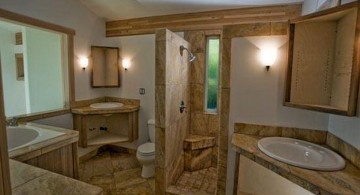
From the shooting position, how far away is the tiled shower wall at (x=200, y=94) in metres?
2.98

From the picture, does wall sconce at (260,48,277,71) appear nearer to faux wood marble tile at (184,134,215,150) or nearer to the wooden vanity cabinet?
faux wood marble tile at (184,134,215,150)

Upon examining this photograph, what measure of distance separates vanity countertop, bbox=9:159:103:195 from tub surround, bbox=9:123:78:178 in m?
0.51

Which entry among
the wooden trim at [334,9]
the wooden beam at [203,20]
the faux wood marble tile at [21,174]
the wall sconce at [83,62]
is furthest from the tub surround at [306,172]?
the wall sconce at [83,62]

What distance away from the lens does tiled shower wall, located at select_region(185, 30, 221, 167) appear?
2.98 metres

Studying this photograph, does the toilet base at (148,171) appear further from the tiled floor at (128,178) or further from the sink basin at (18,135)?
the sink basin at (18,135)

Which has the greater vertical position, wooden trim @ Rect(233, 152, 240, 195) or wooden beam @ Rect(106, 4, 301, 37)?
wooden beam @ Rect(106, 4, 301, 37)

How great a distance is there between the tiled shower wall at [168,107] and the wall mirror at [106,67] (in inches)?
57.8

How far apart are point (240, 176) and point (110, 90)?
107 inches

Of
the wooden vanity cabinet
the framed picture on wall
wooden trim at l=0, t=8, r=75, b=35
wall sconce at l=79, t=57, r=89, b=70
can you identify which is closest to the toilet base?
the wooden vanity cabinet

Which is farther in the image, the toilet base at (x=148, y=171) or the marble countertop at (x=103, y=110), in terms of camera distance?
the marble countertop at (x=103, y=110)

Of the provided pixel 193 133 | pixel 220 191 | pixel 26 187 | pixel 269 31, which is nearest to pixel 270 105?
pixel 269 31

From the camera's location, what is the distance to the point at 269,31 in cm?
174

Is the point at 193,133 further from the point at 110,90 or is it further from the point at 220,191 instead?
the point at 110,90

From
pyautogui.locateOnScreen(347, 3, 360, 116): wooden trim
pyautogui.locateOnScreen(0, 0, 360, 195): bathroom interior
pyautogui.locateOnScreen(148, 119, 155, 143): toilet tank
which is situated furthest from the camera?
pyautogui.locateOnScreen(148, 119, 155, 143): toilet tank
